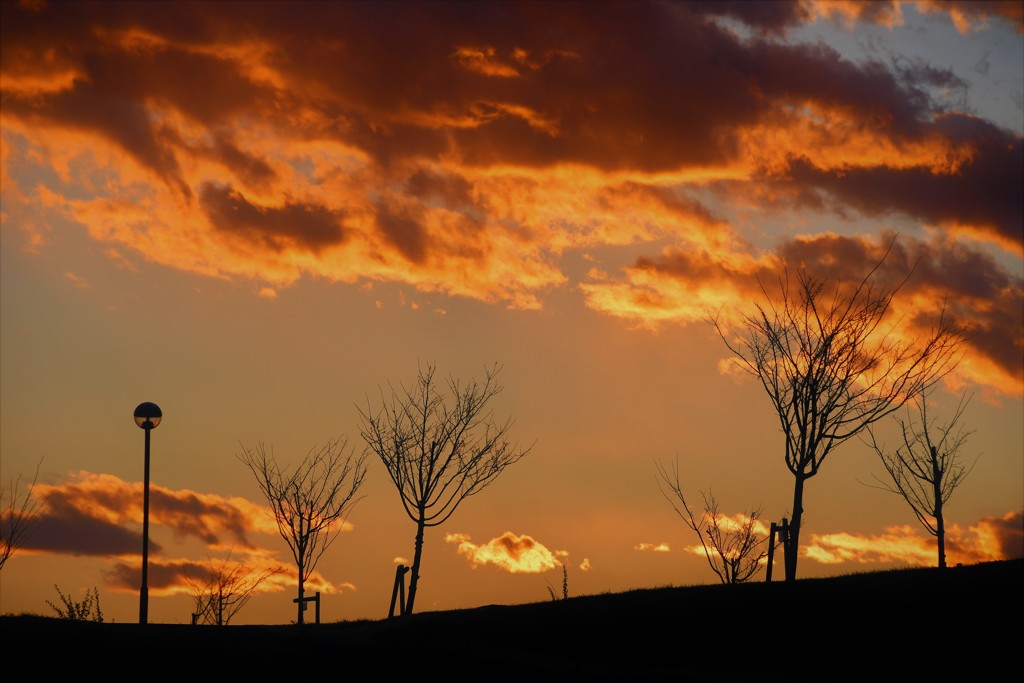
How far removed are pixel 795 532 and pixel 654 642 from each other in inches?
389

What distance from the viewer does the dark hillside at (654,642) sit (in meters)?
19.9

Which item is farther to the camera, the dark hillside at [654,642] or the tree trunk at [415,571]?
the tree trunk at [415,571]

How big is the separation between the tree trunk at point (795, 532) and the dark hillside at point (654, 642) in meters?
3.95

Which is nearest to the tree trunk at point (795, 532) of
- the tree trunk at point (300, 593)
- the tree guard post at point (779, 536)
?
the tree guard post at point (779, 536)

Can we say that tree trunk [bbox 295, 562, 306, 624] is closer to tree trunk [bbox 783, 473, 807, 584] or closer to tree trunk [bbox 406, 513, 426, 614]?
tree trunk [bbox 406, 513, 426, 614]

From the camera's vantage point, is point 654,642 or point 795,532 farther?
point 795,532

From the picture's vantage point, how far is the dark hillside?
65.2 feet

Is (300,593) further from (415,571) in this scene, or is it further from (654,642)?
(654,642)

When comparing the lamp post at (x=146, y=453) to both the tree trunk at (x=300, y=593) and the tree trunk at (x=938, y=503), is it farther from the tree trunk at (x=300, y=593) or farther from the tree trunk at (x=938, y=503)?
the tree trunk at (x=938, y=503)

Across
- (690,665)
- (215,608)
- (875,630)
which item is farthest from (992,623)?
(215,608)

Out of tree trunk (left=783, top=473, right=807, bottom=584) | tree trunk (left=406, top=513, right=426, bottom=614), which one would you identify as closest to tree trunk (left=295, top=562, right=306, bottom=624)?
tree trunk (left=406, top=513, right=426, bottom=614)

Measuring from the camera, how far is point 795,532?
3142cm

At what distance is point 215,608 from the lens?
4409cm

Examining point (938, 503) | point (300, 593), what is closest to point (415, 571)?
point (300, 593)
